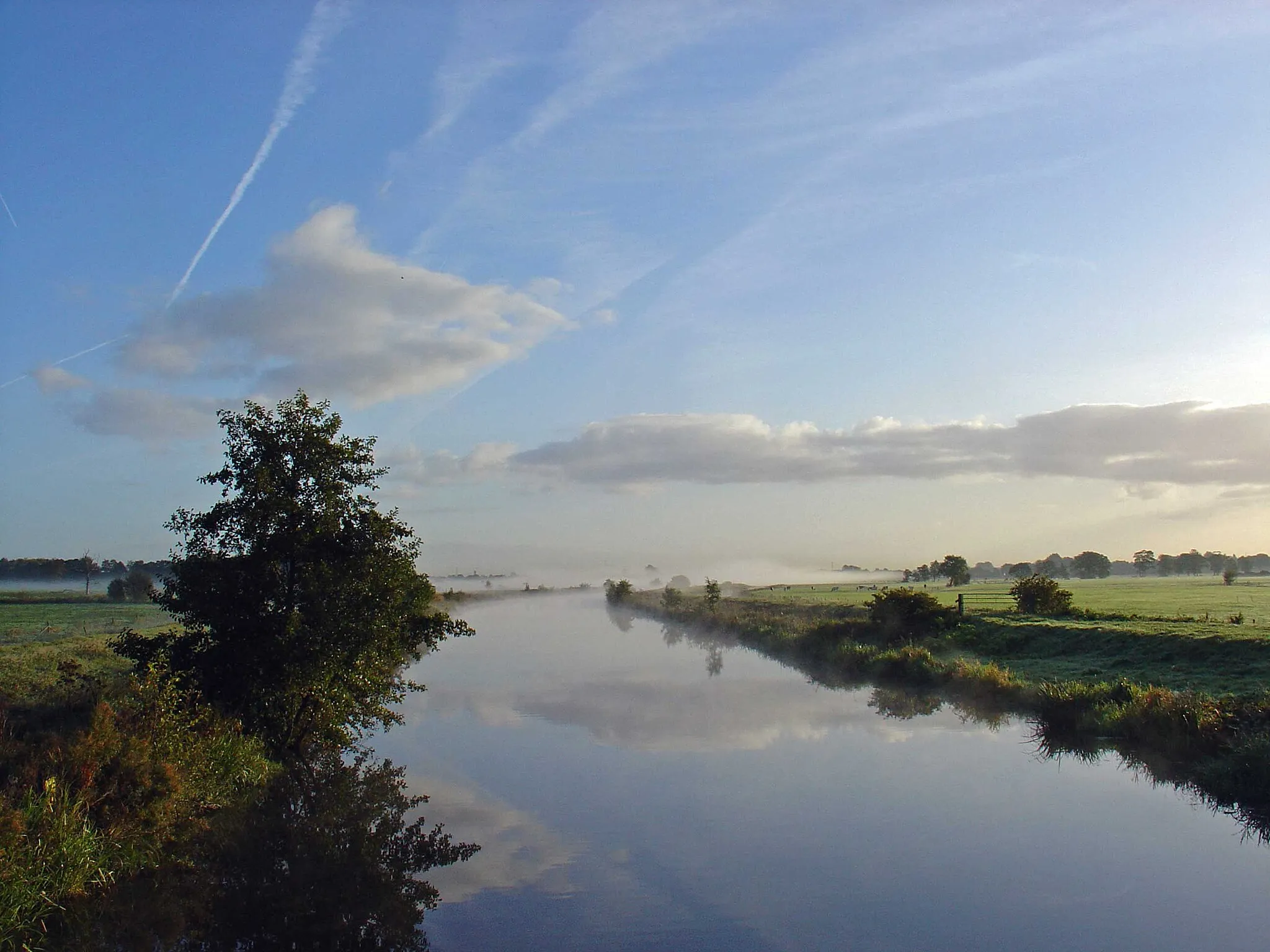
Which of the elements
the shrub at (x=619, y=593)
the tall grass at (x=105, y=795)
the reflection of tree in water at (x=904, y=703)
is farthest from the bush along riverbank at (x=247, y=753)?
the shrub at (x=619, y=593)

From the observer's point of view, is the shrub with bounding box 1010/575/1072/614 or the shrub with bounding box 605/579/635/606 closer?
the shrub with bounding box 1010/575/1072/614

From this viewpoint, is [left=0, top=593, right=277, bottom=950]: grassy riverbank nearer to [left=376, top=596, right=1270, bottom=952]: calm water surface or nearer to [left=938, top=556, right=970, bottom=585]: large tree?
[left=376, top=596, right=1270, bottom=952]: calm water surface

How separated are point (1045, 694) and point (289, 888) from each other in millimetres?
20084

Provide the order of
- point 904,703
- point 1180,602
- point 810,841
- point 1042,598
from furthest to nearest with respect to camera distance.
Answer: point 1180,602 < point 1042,598 < point 904,703 < point 810,841

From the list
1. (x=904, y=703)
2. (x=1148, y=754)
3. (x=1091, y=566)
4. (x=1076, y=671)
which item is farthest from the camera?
(x=1091, y=566)

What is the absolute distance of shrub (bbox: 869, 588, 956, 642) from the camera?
43.6 meters

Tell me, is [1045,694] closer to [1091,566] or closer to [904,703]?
[904,703]

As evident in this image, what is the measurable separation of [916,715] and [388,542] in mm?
16847

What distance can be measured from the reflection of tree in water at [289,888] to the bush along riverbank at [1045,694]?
43.0 ft

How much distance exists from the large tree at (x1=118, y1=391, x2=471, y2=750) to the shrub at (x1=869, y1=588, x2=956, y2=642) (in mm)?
29637

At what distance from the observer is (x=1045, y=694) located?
24.3 meters

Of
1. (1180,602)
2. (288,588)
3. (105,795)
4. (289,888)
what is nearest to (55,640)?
(288,588)

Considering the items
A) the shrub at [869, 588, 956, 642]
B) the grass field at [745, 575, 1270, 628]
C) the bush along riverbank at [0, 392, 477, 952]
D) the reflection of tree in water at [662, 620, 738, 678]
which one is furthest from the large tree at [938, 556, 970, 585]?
the bush along riverbank at [0, 392, 477, 952]

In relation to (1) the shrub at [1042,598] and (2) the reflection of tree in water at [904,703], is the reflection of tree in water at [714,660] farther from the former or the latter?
(1) the shrub at [1042,598]
